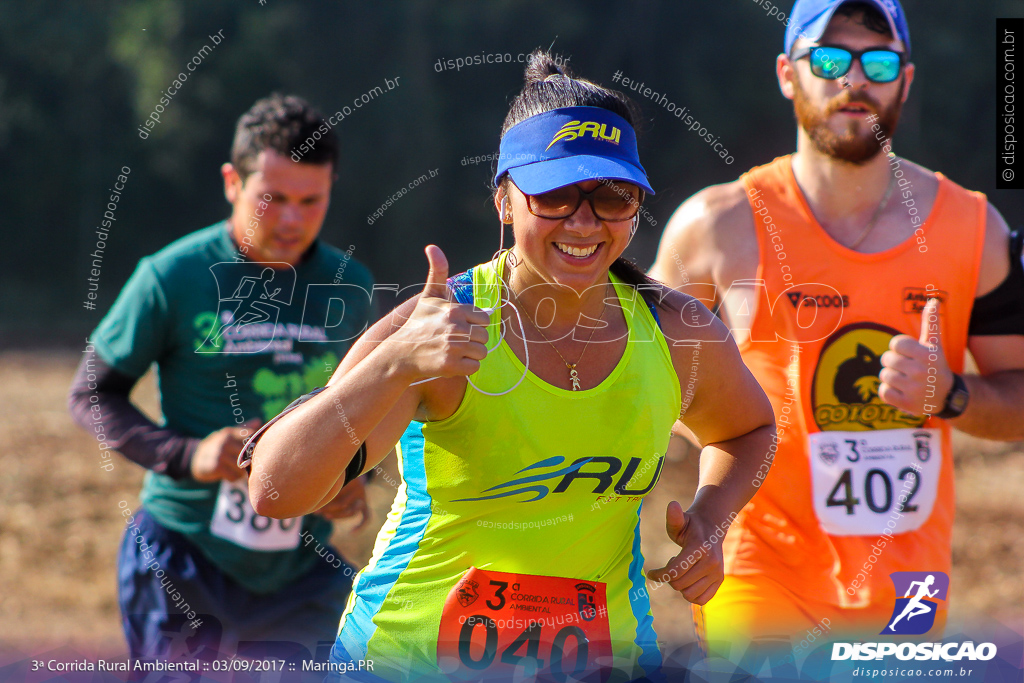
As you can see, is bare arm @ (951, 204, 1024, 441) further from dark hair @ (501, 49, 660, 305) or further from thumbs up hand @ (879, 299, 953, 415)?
dark hair @ (501, 49, 660, 305)

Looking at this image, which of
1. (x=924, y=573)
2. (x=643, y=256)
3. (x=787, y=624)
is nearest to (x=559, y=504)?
(x=787, y=624)

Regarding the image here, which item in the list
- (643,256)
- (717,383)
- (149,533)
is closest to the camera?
(717,383)

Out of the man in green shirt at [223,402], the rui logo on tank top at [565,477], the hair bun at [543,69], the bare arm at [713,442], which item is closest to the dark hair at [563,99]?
the hair bun at [543,69]

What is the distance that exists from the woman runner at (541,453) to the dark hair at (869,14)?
4.38 feet

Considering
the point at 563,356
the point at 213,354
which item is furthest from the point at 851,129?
the point at 213,354

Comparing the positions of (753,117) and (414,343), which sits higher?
(753,117)

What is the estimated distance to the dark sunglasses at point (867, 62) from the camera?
309 cm

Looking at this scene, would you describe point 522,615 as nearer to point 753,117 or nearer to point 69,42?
point 753,117

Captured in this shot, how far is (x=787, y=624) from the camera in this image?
2.97 metres

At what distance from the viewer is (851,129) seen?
3.12 metres

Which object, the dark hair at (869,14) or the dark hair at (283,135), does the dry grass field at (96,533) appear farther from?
the dark hair at (869,14)

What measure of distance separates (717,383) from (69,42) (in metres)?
14.3

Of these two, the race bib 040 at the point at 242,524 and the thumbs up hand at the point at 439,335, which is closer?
the thumbs up hand at the point at 439,335
